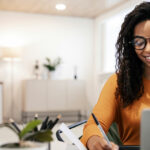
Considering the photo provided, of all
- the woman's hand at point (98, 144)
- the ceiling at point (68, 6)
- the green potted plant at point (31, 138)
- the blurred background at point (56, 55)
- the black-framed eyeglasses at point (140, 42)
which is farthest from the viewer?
the blurred background at point (56, 55)

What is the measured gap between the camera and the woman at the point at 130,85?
1.21 m

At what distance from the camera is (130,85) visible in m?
1.31

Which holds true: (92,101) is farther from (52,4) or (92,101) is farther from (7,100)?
(52,4)

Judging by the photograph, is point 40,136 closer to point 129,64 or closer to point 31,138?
point 31,138

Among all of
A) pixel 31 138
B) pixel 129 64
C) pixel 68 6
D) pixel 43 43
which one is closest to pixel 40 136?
pixel 31 138

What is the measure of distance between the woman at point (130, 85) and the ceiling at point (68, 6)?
15.5 ft

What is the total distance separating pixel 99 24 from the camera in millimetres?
7184

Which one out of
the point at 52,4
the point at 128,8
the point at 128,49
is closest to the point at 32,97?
the point at 52,4

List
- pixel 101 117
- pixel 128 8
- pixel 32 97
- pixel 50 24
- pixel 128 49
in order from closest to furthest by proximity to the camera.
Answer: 1. pixel 101 117
2. pixel 128 49
3. pixel 128 8
4. pixel 32 97
5. pixel 50 24

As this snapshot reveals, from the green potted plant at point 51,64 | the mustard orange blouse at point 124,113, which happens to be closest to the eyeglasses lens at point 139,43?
the mustard orange blouse at point 124,113

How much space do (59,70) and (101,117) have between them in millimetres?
5944

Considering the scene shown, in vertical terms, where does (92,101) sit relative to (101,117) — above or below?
below

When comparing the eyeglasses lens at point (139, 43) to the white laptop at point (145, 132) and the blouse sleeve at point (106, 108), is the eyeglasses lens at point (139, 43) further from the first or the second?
the white laptop at point (145, 132)

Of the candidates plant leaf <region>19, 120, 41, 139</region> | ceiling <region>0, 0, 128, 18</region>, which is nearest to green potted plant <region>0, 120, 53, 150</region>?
plant leaf <region>19, 120, 41, 139</region>
